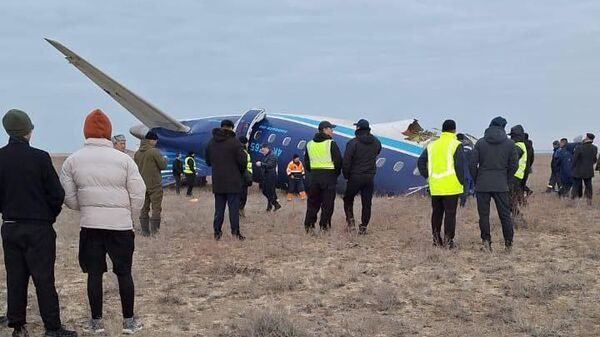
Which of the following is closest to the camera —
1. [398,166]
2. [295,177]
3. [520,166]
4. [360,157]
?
[360,157]

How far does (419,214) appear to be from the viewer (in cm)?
1332

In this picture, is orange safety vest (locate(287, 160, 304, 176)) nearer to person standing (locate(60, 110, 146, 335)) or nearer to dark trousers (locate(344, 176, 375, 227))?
dark trousers (locate(344, 176, 375, 227))

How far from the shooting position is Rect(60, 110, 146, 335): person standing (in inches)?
219

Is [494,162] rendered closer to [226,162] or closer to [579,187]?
[226,162]

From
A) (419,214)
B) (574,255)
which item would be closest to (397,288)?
(574,255)

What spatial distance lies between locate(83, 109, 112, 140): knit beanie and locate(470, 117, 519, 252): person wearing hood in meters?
5.28

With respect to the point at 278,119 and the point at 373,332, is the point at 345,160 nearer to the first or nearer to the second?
the point at 373,332

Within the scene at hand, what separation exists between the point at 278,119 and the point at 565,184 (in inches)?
371

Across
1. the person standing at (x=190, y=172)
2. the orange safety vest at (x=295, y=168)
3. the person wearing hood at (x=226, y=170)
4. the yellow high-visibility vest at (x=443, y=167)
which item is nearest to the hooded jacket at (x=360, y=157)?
the yellow high-visibility vest at (x=443, y=167)

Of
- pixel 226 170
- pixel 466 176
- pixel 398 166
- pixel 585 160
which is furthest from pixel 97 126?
pixel 398 166

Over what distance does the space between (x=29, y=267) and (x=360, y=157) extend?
6.02 meters

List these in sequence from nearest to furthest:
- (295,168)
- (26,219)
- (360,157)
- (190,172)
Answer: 1. (26,219)
2. (360,157)
3. (295,168)
4. (190,172)

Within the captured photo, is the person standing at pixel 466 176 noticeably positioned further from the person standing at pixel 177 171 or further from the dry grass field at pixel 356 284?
the person standing at pixel 177 171

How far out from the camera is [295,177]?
1989cm
